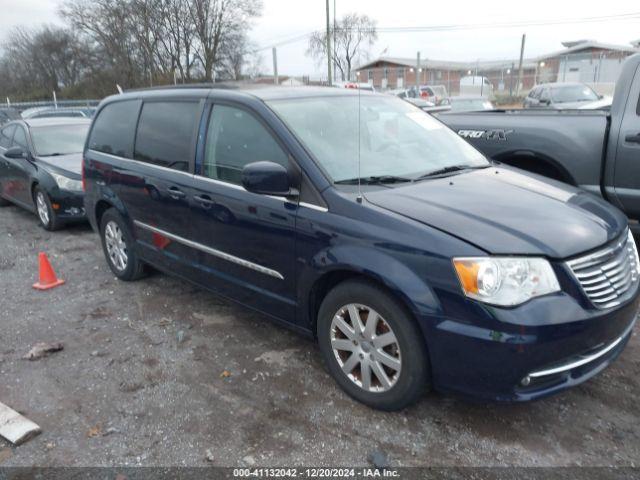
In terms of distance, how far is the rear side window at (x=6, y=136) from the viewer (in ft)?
27.8

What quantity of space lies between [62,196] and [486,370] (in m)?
6.34

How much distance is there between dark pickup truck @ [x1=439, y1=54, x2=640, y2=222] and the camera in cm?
493

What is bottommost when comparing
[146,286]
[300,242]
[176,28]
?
[146,286]

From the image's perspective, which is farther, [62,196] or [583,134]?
[62,196]

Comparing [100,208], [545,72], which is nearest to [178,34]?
[545,72]

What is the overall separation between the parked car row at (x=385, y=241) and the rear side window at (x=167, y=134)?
2 centimetres

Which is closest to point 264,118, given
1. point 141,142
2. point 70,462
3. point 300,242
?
point 300,242

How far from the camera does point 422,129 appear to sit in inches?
157

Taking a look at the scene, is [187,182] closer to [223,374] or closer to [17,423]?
[223,374]

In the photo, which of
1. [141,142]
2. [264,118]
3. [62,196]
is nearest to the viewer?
[264,118]

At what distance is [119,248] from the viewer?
5215 millimetres

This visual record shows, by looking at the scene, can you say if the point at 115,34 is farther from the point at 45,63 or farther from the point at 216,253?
the point at 216,253

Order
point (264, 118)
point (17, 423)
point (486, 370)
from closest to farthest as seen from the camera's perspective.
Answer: point (486, 370)
point (17, 423)
point (264, 118)

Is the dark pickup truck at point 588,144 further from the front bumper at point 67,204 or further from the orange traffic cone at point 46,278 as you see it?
the front bumper at point 67,204
